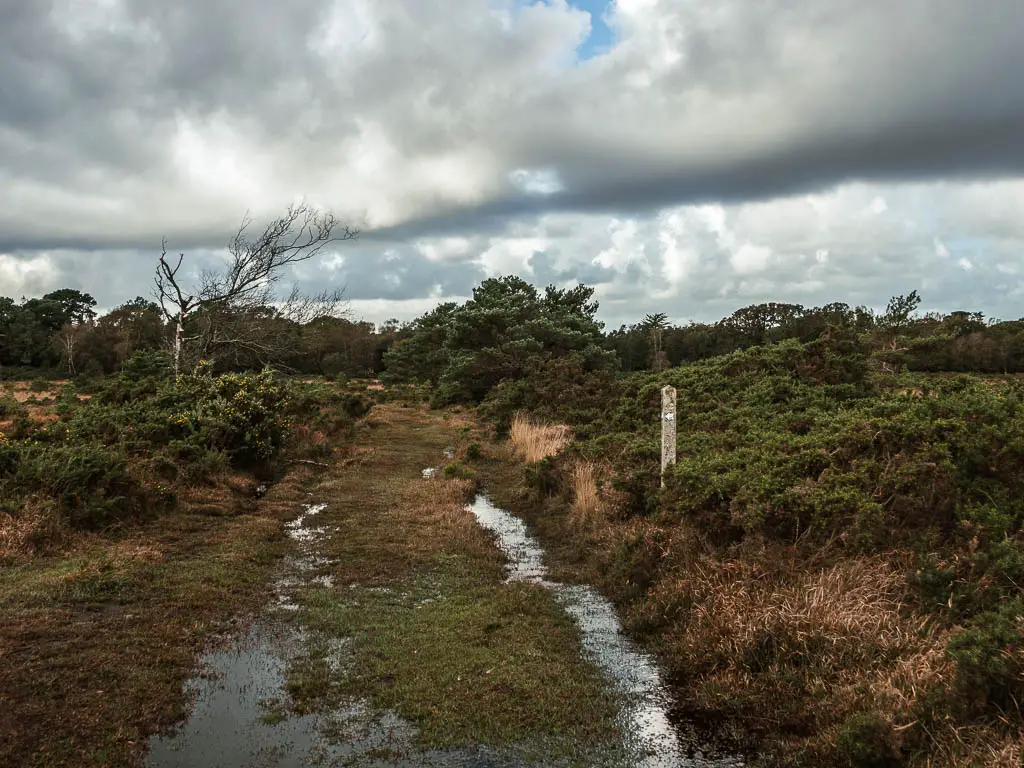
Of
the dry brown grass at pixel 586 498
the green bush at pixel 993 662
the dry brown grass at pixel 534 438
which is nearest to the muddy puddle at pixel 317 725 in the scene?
the green bush at pixel 993 662

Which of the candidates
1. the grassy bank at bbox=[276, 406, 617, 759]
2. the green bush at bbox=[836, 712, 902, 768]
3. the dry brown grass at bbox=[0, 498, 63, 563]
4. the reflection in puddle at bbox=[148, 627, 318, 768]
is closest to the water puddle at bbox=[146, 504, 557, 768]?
the reflection in puddle at bbox=[148, 627, 318, 768]

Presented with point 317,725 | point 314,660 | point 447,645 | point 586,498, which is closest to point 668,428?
point 586,498

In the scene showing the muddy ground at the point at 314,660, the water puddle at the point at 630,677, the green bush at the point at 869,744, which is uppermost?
the green bush at the point at 869,744

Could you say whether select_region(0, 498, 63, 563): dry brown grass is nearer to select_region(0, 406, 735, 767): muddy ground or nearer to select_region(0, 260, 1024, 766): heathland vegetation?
select_region(0, 260, 1024, 766): heathland vegetation

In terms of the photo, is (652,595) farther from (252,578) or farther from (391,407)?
(391,407)

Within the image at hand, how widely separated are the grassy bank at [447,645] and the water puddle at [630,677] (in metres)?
0.18

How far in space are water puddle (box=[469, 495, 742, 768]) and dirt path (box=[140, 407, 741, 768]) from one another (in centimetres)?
2

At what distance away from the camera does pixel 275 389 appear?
711 inches

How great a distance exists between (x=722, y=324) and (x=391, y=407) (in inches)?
1353

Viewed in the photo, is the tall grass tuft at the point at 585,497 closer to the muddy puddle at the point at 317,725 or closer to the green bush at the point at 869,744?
the muddy puddle at the point at 317,725

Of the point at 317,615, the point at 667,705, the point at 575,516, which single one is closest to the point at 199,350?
the point at 575,516

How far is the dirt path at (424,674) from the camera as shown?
4996 millimetres

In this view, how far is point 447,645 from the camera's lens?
6.84m

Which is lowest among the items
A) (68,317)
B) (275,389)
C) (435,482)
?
(435,482)
